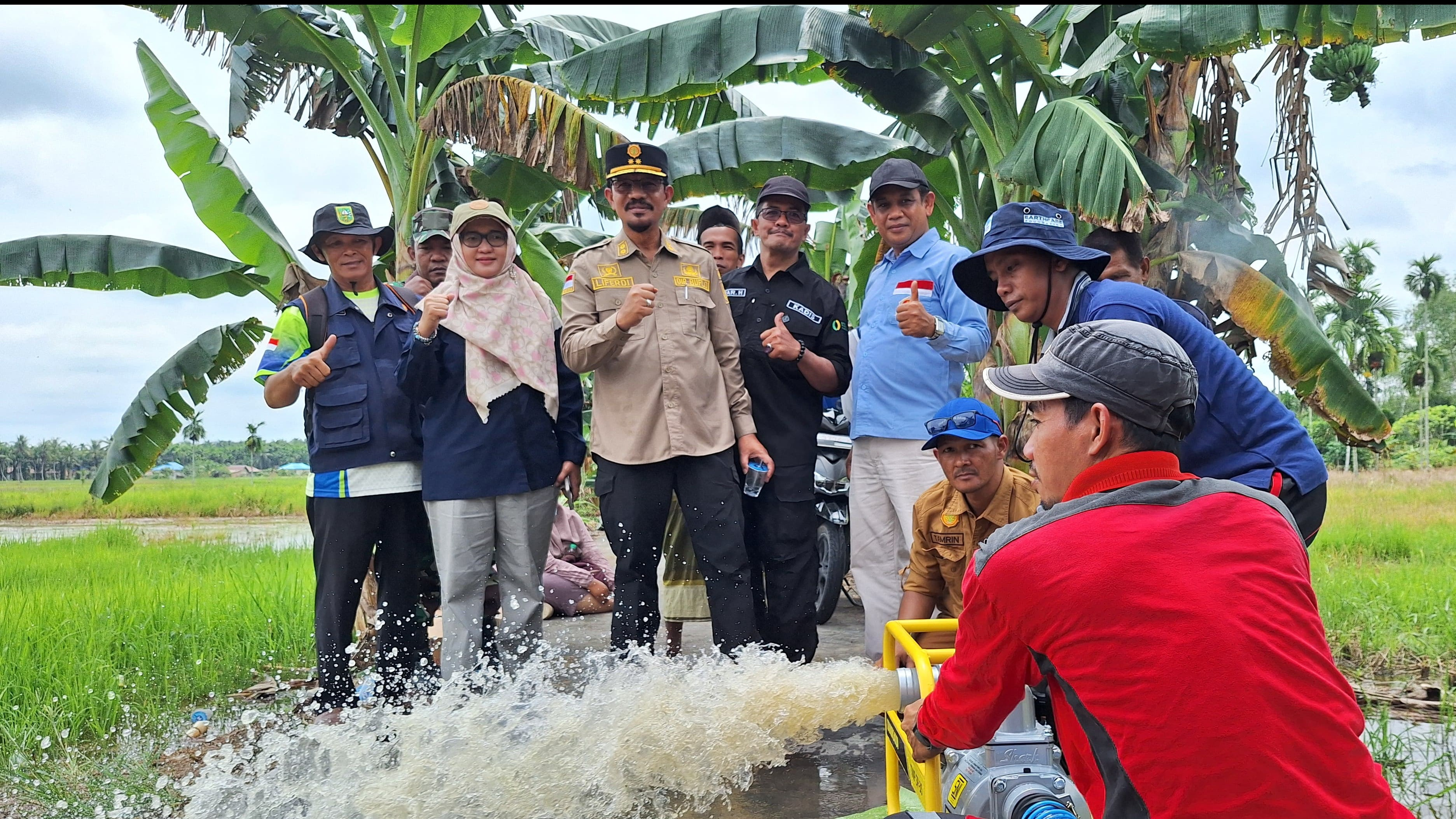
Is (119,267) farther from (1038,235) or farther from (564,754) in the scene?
(1038,235)

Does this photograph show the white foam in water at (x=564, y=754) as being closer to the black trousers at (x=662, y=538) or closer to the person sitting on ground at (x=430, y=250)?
the black trousers at (x=662, y=538)

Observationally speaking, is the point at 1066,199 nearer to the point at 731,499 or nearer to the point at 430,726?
the point at 731,499

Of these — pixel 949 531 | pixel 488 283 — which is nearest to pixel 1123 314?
pixel 949 531

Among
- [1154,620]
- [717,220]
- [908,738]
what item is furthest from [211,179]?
[1154,620]

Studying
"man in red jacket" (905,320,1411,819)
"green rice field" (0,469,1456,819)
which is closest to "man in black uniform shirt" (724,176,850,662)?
"green rice field" (0,469,1456,819)

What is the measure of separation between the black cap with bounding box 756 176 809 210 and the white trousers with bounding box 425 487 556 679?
1648 mm

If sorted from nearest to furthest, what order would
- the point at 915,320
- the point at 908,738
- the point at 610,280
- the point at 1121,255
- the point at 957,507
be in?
the point at 908,738
the point at 1121,255
the point at 957,507
the point at 915,320
the point at 610,280

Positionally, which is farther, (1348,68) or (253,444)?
(253,444)

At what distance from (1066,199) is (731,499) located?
9.61 feet

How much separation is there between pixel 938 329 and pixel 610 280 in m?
1.34

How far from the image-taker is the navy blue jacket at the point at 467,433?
3.83 m

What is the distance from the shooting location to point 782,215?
4.36 m

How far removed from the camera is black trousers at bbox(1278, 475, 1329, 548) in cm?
257

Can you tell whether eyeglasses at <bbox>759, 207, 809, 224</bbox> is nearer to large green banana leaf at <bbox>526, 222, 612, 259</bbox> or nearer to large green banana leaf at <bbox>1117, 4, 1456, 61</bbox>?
large green banana leaf at <bbox>1117, 4, 1456, 61</bbox>
